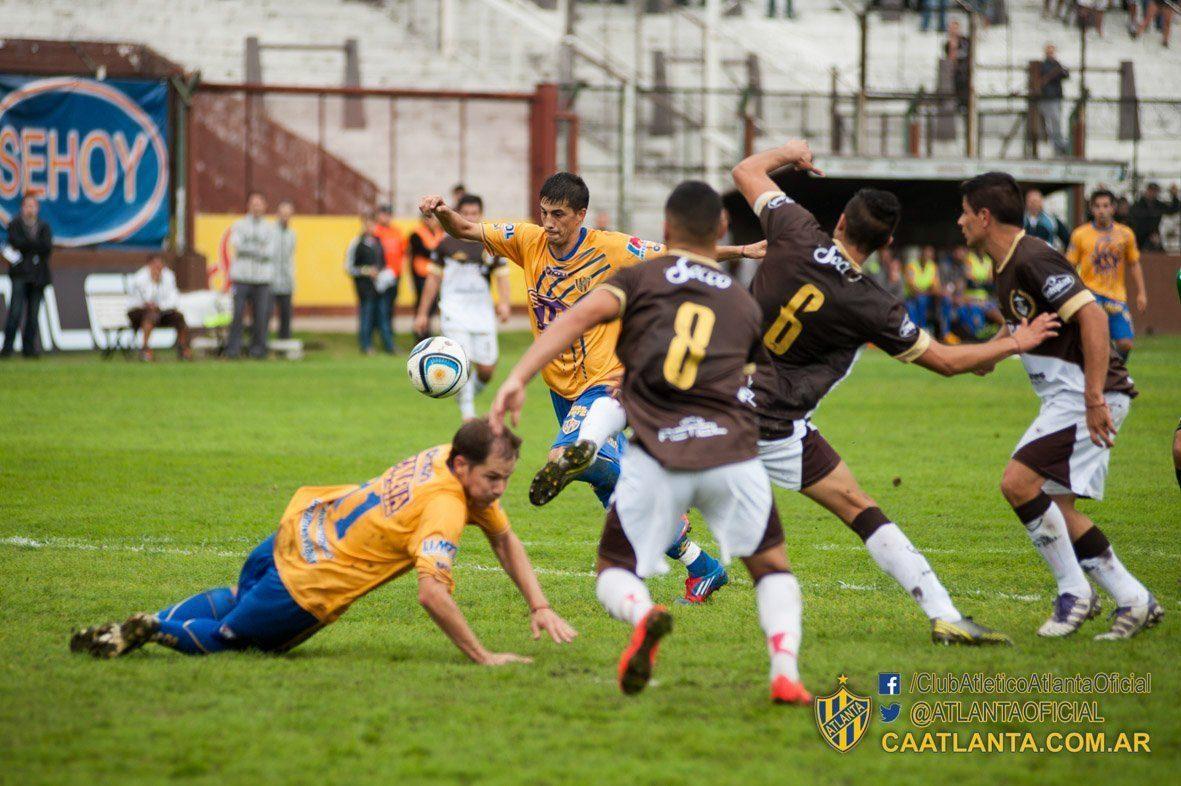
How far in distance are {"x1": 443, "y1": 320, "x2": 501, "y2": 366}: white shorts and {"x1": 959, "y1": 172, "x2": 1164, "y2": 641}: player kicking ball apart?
29.8 ft

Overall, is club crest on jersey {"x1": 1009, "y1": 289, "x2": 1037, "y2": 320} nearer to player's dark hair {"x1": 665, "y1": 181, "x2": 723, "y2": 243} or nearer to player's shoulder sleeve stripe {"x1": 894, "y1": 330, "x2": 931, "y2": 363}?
player's shoulder sleeve stripe {"x1": 894, "y1": 330, "x2": 931, "y2": 363}

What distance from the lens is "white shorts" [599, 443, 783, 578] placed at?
5.11 meters

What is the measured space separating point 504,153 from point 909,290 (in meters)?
8.91

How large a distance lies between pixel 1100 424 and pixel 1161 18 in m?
35.9

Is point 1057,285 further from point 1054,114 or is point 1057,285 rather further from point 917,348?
point 1054,114

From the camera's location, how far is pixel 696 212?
526 cm

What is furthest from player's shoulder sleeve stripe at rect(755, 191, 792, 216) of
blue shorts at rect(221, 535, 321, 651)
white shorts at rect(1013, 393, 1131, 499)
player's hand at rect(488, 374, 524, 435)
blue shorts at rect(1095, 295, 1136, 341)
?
blue shorts at rect(1095, 295, 1136, 341)

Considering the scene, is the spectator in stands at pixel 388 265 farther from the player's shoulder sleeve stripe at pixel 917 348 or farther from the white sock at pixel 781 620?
the white sock at pixel 781 620

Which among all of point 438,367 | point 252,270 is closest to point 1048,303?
point 438,367

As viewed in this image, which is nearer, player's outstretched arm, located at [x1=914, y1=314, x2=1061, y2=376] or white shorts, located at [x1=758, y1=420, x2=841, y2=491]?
player's outstretched arm, located at [x1=914, y1=314, x2=1061, y2=376]

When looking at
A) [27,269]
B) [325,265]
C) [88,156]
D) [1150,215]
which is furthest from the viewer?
[1150,215]

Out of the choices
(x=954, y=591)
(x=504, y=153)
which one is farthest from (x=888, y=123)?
(x=954, y=591)

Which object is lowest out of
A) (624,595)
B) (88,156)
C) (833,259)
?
(624,595)

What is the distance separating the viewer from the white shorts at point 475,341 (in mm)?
15109
